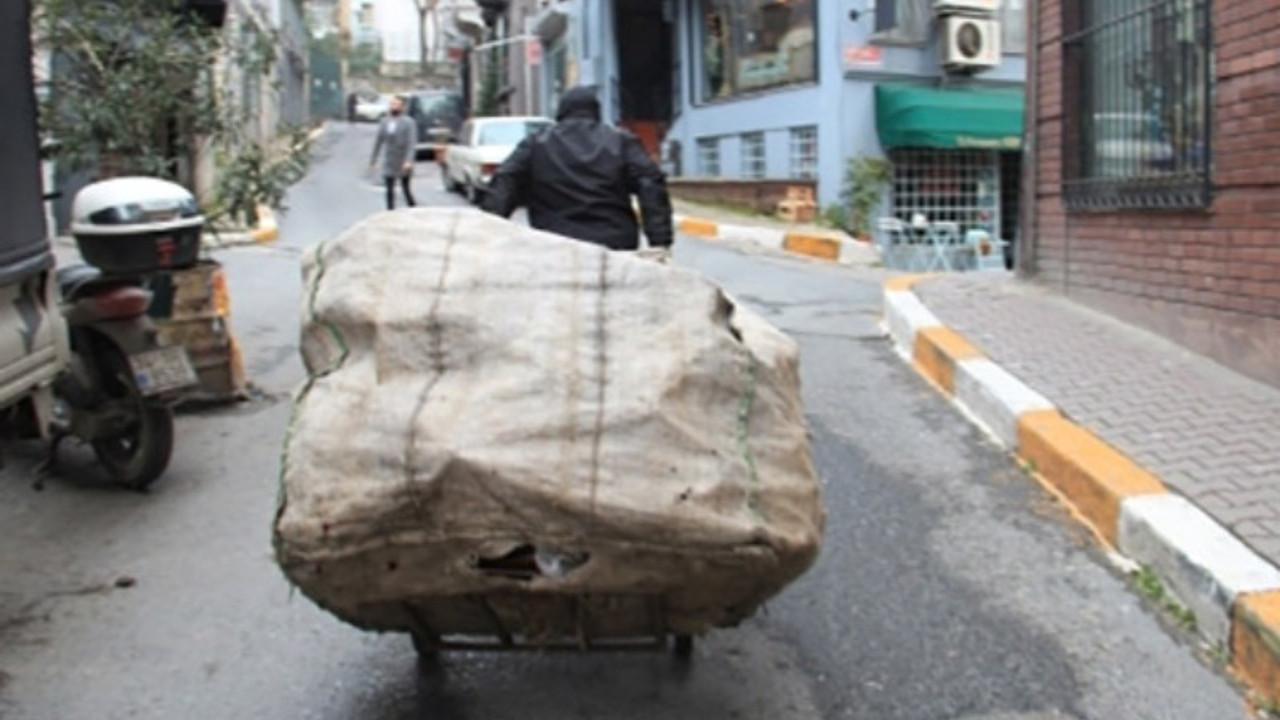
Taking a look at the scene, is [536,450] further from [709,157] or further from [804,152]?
[709,157]

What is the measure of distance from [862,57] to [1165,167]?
10.7 metres

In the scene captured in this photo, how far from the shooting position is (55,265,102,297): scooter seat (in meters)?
5.45

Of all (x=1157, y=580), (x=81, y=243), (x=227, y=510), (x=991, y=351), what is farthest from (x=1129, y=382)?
(x=81, y=243)

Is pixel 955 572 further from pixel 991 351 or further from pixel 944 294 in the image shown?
pixel 944 294

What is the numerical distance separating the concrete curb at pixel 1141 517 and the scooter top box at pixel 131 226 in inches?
153

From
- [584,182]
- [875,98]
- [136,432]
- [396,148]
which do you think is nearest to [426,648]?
[584,182]

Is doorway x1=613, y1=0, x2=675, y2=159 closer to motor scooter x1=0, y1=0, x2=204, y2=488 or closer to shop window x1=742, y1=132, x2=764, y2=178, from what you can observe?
shop window x1=742, y1=132, x2=764, y2=178

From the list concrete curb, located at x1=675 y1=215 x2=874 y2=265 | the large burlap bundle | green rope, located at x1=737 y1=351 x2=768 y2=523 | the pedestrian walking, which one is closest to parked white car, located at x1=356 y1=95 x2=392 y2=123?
Result: the pedestrian walking

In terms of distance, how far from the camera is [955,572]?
451cm

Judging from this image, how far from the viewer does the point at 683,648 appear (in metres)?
3.67

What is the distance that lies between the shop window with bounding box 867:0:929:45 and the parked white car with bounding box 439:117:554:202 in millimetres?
5975

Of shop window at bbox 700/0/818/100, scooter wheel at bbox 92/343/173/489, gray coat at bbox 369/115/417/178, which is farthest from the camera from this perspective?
shop window at bbox 700/0/818/100

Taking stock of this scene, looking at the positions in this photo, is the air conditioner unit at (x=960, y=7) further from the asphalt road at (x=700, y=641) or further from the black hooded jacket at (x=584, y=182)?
the black hooded jacket at (x=584, y=182)

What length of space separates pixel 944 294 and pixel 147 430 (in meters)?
6.04
